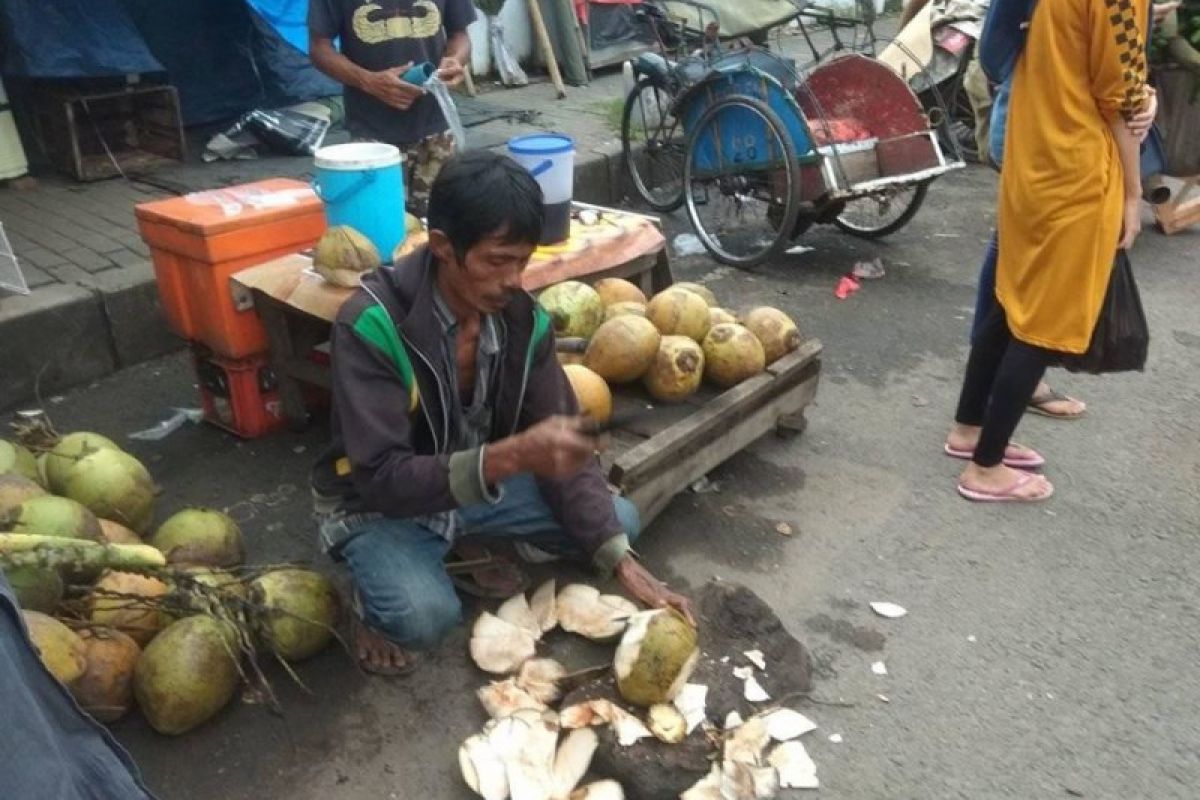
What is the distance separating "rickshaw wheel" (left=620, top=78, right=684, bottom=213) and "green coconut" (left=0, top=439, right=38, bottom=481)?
4.49m

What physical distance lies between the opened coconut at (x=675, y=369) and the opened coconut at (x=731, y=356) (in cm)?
11

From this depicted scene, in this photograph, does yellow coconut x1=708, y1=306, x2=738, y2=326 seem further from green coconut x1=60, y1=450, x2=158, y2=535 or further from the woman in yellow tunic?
green coconut x1=60, y1=450, x2=158, y2=535

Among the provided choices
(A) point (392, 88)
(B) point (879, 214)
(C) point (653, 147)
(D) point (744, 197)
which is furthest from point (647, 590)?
(C) point (653, 147)

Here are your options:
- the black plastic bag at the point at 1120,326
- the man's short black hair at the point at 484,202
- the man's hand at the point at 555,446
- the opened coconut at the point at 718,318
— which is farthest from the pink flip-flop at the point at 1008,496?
the man's short black hair at the point at 484,202

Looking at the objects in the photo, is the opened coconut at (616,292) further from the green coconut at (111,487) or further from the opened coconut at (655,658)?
the green coconut at (111,487)

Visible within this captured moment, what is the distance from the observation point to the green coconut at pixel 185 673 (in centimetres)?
243

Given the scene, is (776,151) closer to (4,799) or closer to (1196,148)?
(1196,148)

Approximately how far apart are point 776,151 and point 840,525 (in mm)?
2684

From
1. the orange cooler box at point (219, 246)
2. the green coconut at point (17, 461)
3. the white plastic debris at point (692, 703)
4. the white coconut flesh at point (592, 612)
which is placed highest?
the orange cooler box at point (219, 246)

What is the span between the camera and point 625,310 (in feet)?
12.0

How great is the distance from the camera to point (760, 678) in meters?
2.71

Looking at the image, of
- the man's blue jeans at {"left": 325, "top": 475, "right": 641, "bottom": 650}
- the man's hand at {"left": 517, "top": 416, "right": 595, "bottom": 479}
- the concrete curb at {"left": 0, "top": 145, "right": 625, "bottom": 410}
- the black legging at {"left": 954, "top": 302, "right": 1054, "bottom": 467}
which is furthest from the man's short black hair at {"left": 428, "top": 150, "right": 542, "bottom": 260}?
the concrete curb at {"left": 0, "top": 145, "right": 625, "bottom": 410}

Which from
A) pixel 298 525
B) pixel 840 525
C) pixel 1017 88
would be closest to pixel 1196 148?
pixel 1017 88

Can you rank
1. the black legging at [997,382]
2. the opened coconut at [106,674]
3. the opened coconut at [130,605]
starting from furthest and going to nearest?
1. the black legging at [997,382]
2. the opened coconut at [130,605]
3. the opened coconut at [106,674]
